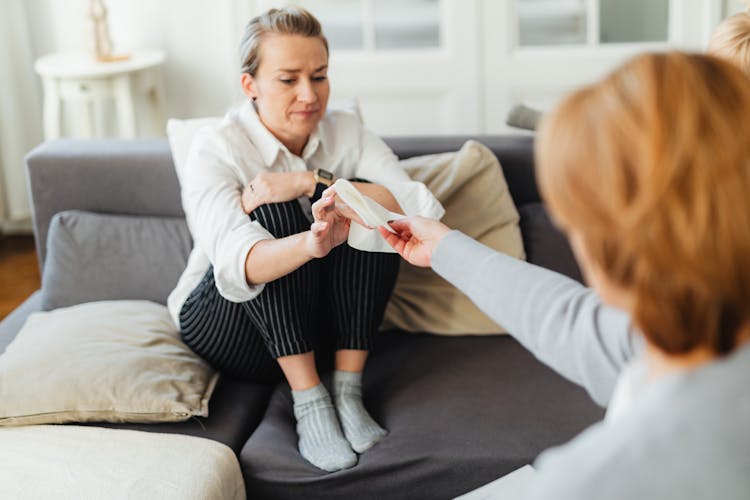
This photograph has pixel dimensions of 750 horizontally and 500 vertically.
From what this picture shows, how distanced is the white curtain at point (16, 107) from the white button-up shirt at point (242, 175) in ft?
6.01

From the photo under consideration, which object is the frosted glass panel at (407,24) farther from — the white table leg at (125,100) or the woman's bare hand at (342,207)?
the woman's bare hand at (342,207)

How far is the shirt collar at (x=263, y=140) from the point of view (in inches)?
84.0

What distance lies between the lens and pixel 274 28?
6.80 feet

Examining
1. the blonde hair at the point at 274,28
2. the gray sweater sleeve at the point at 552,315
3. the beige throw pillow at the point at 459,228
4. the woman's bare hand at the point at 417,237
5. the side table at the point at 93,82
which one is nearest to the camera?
the gray sweater sleeve at the point at 552,315

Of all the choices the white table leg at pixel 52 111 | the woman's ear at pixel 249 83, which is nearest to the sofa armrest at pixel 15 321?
the woman's ear at pixel 249 83

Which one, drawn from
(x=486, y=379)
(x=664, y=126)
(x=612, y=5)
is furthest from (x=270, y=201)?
(x=612, y=5)

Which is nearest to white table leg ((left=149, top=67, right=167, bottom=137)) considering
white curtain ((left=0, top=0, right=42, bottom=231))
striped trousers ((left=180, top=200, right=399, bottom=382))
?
white curtain ((left=0, top=0, right=42, bottom=231))

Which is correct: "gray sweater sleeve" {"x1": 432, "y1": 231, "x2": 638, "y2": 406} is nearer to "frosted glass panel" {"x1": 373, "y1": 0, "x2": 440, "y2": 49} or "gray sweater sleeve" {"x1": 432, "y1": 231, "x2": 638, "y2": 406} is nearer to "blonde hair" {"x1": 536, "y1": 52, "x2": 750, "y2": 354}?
"blonde hair" {"x1": 536, "y1": 52, "x2": 750, "y2": 354}

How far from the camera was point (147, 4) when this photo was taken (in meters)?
3.85

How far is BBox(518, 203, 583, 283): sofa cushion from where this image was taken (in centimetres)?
233

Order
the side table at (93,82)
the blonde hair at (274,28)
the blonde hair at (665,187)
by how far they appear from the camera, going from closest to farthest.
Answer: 1. the blonde hair at (665,187)
2. the blonde hair at (274,28)
3. the side table at (93,82)

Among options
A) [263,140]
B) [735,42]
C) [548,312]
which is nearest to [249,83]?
[263,140]

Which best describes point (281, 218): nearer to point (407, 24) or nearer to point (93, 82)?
point (93, 82)

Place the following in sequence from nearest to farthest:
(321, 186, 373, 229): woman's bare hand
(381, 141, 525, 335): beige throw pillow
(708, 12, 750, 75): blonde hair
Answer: (321, 186, 373, 229): woman's bare hand → (708, 12, 750, 75): blonde hair → (381, 141, 525, 335): beige throw pillow
